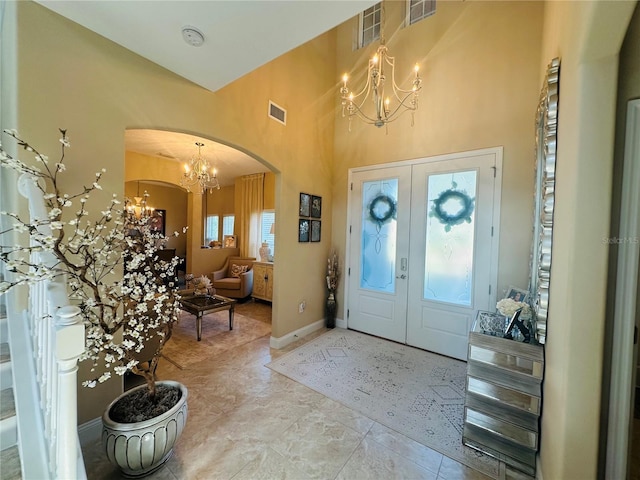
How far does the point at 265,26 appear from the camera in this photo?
5.64ft

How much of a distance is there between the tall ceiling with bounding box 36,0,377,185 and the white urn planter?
2509 mm

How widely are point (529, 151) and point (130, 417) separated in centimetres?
411

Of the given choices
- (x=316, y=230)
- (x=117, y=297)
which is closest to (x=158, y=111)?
(x=117, y=297)

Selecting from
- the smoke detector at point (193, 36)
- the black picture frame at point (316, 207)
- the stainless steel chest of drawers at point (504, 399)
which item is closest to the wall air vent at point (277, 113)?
the black picture frame at point (316, 207)

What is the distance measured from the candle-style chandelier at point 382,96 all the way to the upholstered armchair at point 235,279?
12.9ft

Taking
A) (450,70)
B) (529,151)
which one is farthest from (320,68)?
(529,151)

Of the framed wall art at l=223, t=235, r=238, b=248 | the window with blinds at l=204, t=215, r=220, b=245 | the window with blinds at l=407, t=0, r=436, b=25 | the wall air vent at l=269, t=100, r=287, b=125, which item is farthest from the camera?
the window with blinds at l=204, t=215, r=220, b=245

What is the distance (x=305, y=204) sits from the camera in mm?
3643

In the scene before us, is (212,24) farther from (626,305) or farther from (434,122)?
(626,305)

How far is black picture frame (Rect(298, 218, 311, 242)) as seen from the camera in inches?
141

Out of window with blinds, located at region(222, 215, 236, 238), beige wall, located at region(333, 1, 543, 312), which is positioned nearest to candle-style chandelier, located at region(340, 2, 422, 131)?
beige wall, located at region(333, 1, 543, 312)

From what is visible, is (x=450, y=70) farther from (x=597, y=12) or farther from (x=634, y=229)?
(x=634, y=229)

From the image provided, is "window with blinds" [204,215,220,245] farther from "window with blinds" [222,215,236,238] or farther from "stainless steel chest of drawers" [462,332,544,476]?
"stainless steel chest of drawers" [462,332,544,476]

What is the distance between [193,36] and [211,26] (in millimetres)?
179
